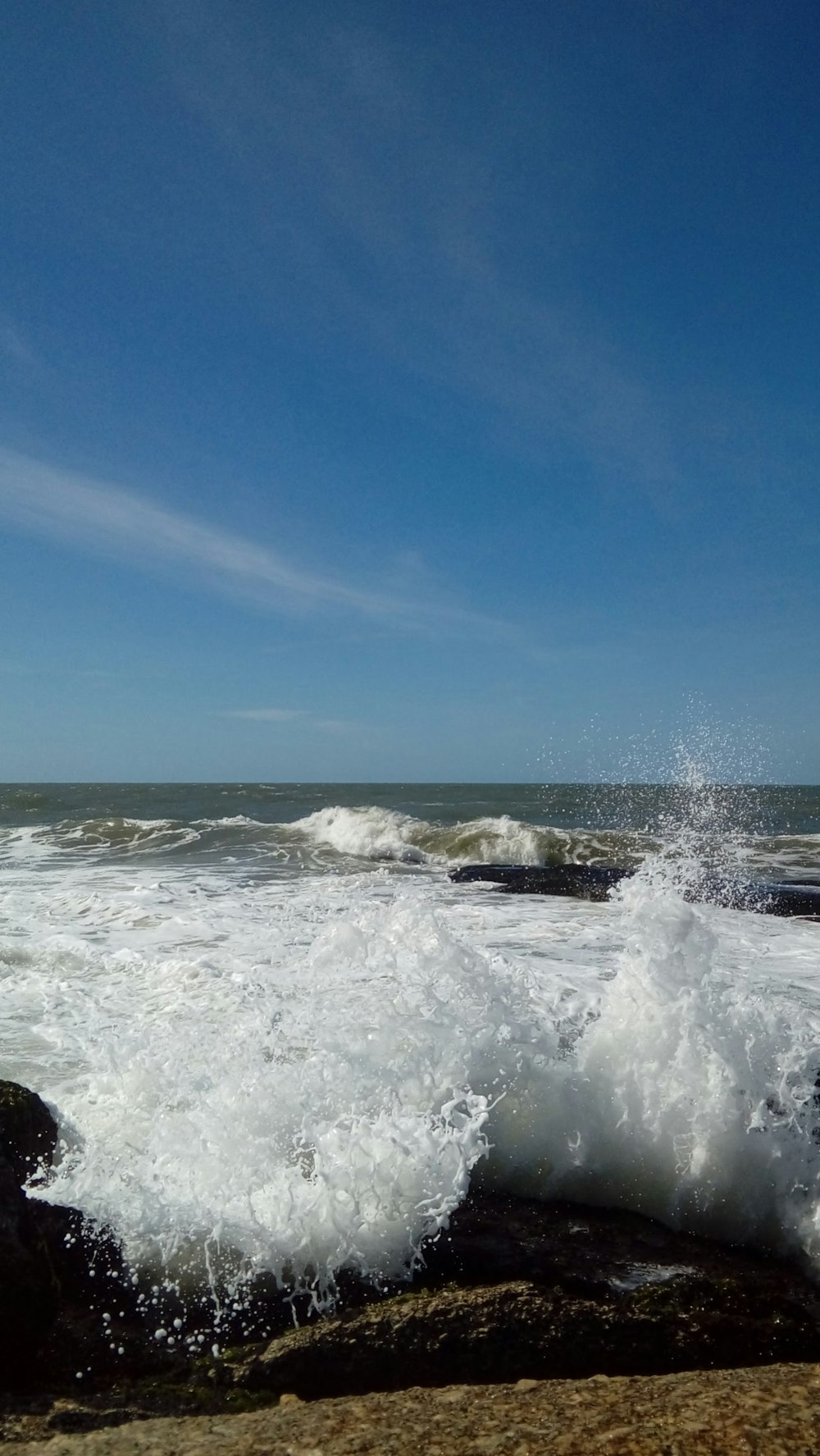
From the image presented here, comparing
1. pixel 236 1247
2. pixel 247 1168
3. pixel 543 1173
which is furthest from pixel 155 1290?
pixel 543 1173

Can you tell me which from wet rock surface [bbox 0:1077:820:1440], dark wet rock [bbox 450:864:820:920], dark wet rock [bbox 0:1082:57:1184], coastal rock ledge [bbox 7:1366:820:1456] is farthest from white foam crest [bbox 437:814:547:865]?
coastal rock ledge [bbox 7:1366:820:1456]

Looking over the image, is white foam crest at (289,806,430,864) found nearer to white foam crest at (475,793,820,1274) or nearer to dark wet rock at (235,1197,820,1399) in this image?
white foam crest at (475,793,820,1274)

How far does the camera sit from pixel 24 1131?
323cm

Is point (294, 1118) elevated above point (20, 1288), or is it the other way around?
point (294, 1118)

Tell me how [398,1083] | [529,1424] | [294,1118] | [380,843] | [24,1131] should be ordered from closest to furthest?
[529,1424] → [24,1131] → [294,1118] → [398,1083] → [380,843]

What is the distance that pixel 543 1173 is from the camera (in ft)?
11.6

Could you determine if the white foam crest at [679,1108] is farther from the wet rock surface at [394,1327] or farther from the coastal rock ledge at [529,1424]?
the coastal rock ledge at [529,1424]

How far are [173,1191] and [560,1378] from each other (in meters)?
1.46

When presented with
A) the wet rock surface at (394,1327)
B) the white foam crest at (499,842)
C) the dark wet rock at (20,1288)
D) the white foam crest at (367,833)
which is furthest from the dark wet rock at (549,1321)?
the white foam crest at (367,833)

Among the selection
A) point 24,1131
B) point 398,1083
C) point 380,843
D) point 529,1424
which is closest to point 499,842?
point 380,843

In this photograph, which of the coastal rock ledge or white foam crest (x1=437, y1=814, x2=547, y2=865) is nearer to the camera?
the coastal rock ledge

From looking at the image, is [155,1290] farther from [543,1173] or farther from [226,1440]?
[543,1173]

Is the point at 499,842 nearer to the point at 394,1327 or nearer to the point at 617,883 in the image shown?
the point at 617,883

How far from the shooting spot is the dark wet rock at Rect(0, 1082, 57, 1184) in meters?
3.12
